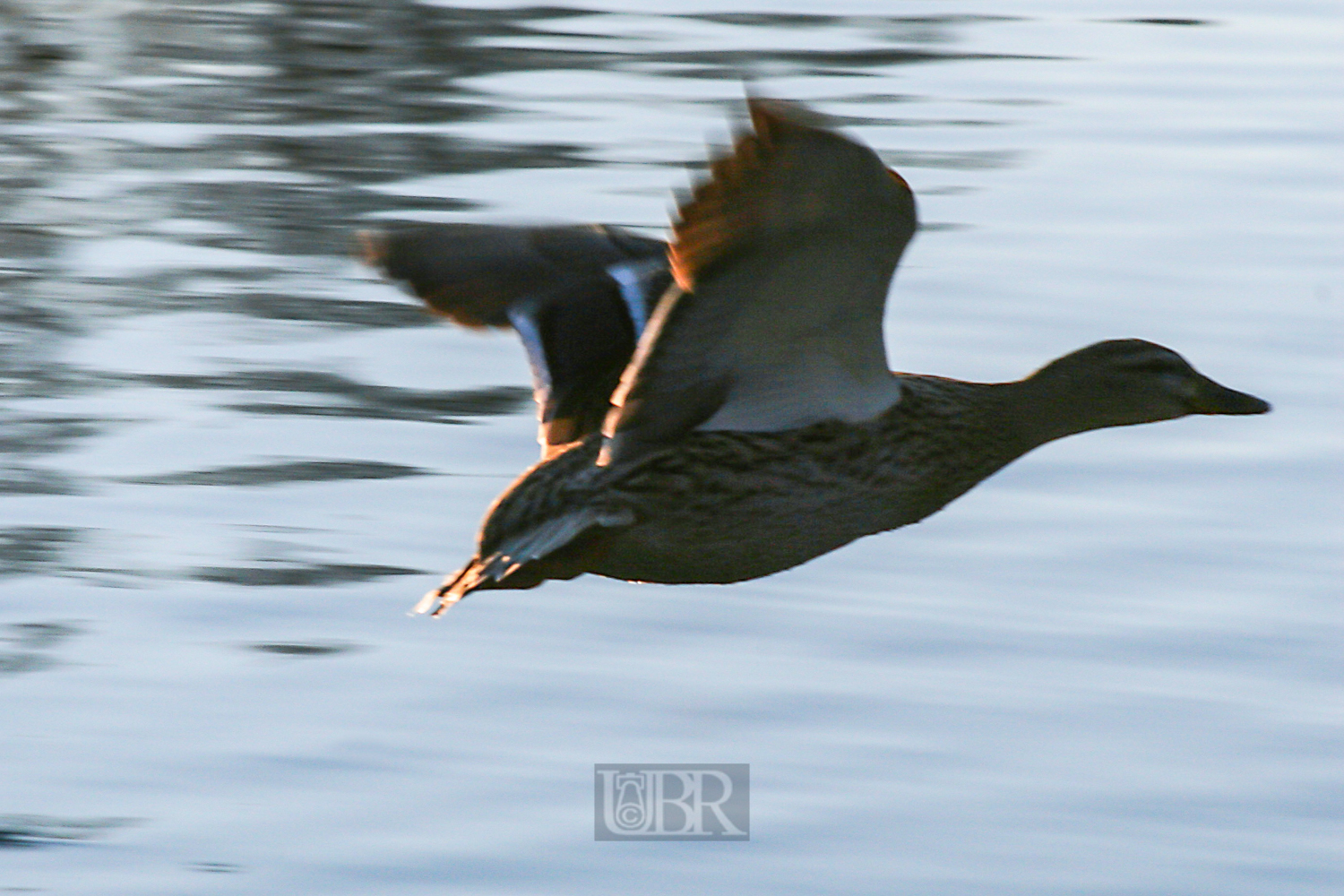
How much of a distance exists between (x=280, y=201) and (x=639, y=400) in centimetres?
715

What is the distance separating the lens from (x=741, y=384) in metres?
5.96

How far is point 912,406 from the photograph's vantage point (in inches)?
250

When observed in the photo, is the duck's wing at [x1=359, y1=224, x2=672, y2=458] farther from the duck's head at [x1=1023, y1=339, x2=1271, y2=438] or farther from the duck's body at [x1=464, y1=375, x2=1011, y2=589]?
the duck's head at [x1=1023, y1=339, x2=1271, y2=438]

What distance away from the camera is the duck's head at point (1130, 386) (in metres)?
6.73

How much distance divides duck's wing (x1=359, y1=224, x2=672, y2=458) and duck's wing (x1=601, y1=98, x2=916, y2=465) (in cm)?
74

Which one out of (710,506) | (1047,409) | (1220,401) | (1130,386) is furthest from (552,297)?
(1220,401)

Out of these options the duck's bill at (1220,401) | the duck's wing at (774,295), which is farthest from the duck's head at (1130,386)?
the duck's wing at (774,295)

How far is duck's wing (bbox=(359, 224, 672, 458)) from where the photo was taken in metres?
6.77

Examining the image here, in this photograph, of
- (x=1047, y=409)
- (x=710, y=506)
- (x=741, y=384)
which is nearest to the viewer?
(x=741, y=384)

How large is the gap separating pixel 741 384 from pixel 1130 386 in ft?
4.46

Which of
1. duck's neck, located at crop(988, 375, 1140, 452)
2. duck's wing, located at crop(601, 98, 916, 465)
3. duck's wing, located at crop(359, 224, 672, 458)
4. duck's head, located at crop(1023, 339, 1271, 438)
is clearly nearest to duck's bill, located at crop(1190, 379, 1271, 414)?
duck's head, located at crop(1023, 339, 1271, 438)

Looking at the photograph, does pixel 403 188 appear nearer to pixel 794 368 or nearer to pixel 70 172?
pixel 70 172

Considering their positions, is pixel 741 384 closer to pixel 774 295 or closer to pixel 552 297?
pixel 774 295

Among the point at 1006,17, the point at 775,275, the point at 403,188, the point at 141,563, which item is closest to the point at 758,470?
the point at 775,275
